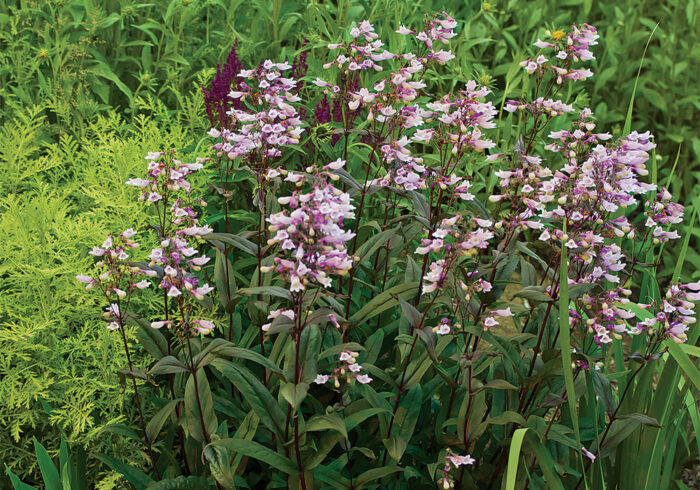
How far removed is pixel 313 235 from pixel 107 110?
2.37 m

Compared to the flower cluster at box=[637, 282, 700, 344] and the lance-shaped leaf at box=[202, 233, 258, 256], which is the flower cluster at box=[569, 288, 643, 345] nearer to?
the flower cluster at box=[637, 282, 700, 344]

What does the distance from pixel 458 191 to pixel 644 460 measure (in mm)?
1016

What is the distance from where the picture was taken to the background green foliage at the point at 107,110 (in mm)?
2189

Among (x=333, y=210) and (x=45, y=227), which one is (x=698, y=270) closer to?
(x=333, y=210)

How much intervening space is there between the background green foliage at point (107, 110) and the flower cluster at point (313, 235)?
0.88 meters

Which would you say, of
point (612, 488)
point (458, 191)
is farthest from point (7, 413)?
point (612, 488)

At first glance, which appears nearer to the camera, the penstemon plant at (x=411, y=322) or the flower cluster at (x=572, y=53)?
the penstemon plant at (x=411, y=322)

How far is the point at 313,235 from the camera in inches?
60.2

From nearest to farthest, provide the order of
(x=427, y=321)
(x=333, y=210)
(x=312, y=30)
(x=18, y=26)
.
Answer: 1. (x=333, y=210)
2. (x=427, y=321)
3. (x=312, y=30)
4. (x=18, y=26)

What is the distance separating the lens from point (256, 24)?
391 centimetres

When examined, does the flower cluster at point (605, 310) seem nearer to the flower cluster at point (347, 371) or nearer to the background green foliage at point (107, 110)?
the flower cluster at point (347, 371)

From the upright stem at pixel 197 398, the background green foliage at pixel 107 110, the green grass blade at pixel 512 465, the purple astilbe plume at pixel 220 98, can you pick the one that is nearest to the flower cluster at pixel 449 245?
the green grass blade at pixel 512 465

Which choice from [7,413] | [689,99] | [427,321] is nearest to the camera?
[7,413]

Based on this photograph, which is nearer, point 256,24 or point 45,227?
point 45,227
